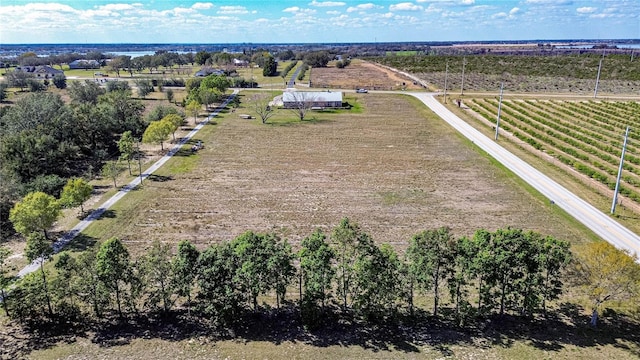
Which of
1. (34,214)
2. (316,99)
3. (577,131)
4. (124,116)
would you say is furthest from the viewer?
(316,99)

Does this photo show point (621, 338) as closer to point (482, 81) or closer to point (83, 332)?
point (83, 332)

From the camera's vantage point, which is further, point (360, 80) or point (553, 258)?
point (360, 80)

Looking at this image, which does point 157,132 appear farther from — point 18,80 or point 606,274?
point 18,80

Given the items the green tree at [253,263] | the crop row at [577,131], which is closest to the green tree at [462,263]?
the green tree at [253,263]

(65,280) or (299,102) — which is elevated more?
(299,102)

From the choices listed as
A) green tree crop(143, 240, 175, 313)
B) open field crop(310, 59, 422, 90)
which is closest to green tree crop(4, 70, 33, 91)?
open field crop(310, 59, 422, 90)

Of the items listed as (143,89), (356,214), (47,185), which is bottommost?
(356,214)

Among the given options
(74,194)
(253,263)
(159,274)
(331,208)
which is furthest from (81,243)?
(331,208)
